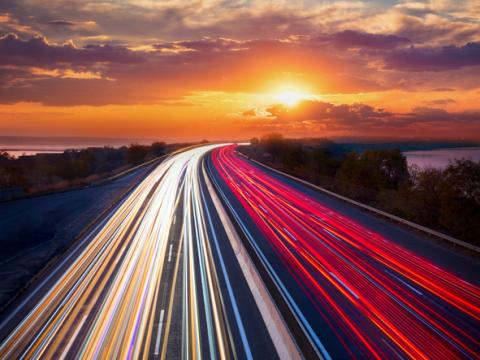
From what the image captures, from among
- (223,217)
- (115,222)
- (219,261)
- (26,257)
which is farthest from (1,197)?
(219,261)

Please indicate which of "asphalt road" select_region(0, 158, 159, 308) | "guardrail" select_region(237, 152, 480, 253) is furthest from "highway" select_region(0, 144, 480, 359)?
"guardrail" select_region(237, 152, 480, 253)

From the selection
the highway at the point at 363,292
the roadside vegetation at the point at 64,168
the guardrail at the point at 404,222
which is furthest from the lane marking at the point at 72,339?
the roadside vegetation at the point at 64,168

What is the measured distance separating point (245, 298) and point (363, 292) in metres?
4.28

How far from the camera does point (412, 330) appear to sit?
1310 cm

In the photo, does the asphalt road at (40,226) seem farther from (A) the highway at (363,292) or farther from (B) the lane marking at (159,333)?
(A) the highway at (363,292)

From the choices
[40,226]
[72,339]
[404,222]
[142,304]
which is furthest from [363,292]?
[40,226]

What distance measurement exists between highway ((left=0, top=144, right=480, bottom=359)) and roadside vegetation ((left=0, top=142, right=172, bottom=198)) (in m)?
26.2

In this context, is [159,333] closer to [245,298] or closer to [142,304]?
[142,304]

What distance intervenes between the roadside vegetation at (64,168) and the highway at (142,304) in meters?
24.2

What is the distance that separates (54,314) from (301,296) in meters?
8.70

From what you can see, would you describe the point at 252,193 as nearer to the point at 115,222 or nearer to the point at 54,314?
the point at 115,222

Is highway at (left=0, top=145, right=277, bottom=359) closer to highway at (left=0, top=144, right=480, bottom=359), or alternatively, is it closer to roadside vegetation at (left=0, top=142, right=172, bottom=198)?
highway at (left=0, top=144, right=480, bottom=359)

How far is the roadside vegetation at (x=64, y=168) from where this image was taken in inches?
2020

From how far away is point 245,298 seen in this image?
16359 millimetres
